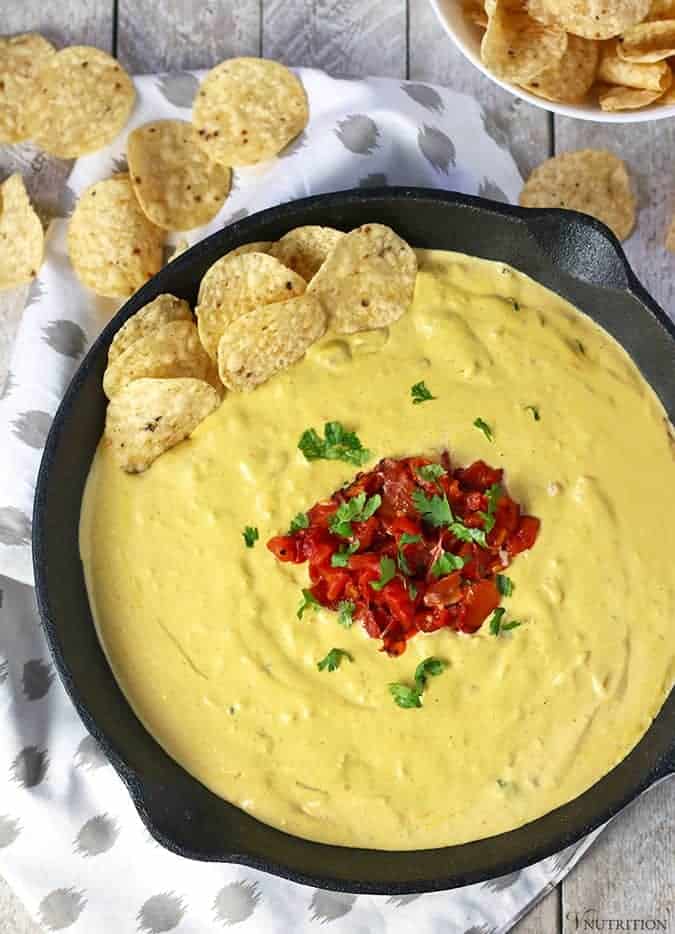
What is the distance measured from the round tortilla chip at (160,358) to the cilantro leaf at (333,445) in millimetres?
334

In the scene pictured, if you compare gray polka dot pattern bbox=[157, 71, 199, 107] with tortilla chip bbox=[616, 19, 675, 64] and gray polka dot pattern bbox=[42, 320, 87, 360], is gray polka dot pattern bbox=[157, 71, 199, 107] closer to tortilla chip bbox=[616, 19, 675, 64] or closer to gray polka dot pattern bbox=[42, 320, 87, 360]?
gray polka dot pattern bbox=[42, 320, 87, 360]

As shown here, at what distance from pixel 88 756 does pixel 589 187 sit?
6.80 ft

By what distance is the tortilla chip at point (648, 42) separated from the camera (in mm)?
2982

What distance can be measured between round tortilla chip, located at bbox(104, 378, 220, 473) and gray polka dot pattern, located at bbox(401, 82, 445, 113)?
1071 mm

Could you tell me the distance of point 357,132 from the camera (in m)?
3.27

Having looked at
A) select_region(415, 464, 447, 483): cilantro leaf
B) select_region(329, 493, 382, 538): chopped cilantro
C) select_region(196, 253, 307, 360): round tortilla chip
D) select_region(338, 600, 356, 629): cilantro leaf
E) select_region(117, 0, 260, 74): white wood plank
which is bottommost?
select_region(338, 600, 356, 629): cilantro leaf

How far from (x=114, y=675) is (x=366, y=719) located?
25.5 inches

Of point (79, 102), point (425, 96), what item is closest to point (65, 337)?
point (79, 102)

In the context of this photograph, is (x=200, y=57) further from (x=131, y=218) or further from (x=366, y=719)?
(x=366, y=719)

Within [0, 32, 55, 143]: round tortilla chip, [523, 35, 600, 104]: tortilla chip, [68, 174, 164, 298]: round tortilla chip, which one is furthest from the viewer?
[0, 32, 55, 143]: round tortilla chip

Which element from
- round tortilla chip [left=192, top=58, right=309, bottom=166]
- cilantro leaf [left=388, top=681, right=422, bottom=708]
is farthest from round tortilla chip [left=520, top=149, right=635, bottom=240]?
cilantro leaf [left=388, top=681, right=422, bottom=708]

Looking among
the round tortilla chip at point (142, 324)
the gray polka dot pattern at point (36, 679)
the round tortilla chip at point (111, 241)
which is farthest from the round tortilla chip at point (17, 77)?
the gray polka dot pattern at point (36, 679)

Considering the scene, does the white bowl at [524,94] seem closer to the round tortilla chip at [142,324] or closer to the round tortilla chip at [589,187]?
the round tortilla chip at [589,187]

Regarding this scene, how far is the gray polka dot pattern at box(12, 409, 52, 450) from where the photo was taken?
10.6ft
